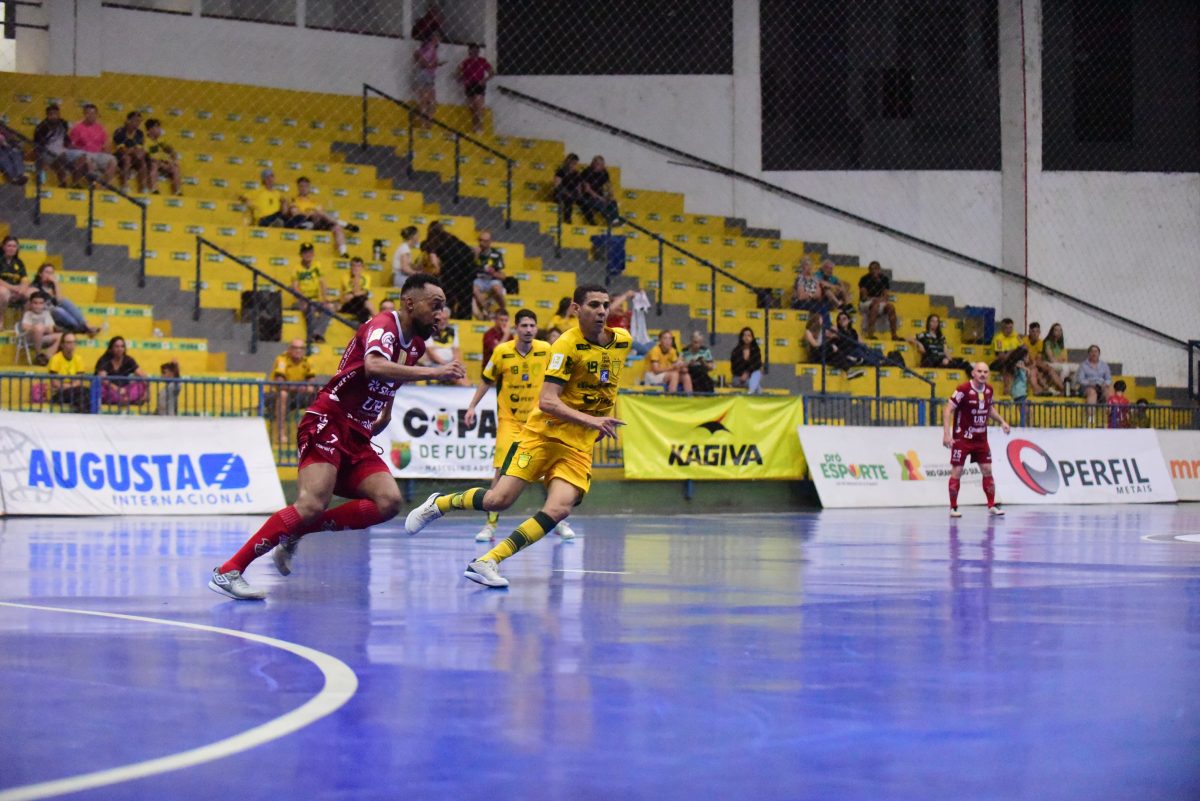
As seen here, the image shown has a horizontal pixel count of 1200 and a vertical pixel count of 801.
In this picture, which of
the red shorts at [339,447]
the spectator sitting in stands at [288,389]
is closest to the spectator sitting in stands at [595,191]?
the spectator sitting in stands at [288,389]

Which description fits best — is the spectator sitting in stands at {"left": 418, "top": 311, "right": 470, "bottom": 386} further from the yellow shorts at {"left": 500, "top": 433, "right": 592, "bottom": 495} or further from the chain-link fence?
the yellow shorts at {"left": 500, "top": 433, "right": 592, "bottom": 495}

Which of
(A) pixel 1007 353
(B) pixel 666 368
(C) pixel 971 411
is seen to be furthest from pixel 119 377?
(A) pixel 1007 353

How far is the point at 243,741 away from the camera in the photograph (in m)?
5.05

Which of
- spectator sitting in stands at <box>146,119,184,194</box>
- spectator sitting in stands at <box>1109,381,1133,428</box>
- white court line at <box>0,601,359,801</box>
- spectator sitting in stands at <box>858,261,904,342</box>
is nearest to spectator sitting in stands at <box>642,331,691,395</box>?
spectator sitting in stands at <box>858,261,904,342</box>

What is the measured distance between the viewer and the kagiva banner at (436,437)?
2161 cm

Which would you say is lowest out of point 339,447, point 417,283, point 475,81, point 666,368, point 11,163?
point 339,447

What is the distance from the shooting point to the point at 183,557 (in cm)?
1304

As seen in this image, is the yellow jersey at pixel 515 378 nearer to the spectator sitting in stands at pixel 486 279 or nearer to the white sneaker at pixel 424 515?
the white sneaker at pixel 424 515

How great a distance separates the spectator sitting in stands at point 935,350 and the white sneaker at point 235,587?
23.7 metres

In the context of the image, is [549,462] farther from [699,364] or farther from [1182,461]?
[1182,461]

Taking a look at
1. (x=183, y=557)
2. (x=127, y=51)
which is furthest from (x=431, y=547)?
(x=127, y=51)

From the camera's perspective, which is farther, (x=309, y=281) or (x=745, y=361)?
(x=745, y=361)

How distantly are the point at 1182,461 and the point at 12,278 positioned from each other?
2077 cm

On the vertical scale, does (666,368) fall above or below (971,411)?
above
